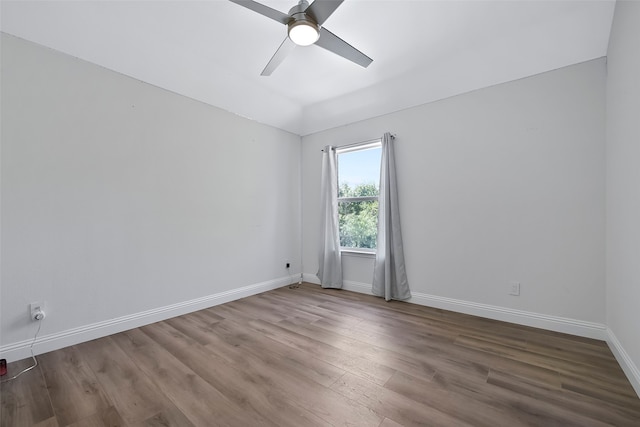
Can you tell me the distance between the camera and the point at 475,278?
284cm

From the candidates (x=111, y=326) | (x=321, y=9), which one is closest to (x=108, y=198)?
(x=111, y=326)

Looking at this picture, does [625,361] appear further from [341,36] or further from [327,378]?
[341,36]

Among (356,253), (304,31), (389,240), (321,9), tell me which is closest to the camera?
(321,9)

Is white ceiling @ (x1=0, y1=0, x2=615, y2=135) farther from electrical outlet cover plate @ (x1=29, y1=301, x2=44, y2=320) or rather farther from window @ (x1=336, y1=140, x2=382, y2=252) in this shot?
electrical outlet cover plate @ (x1=29, y1=301, x2=44, y2=320)

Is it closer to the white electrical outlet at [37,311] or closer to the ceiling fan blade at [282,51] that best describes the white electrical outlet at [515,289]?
the ceiling fan blade at [282,51]

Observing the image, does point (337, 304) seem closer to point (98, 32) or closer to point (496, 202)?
point (496, 202)

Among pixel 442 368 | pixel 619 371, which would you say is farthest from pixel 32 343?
pixel 619 371

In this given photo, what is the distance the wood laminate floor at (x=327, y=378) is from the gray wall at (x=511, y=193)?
46 cm

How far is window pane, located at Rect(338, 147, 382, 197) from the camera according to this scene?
3779 millimetres

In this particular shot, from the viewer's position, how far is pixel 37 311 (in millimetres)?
2062

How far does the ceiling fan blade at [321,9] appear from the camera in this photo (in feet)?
5.36

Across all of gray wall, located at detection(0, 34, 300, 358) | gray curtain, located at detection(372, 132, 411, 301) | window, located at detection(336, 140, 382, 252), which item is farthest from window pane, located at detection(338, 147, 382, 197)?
gray wall, located at detection(0, 34, 300, 358)

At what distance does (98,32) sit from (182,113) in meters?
0.92

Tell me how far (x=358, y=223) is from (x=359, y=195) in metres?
0.43
